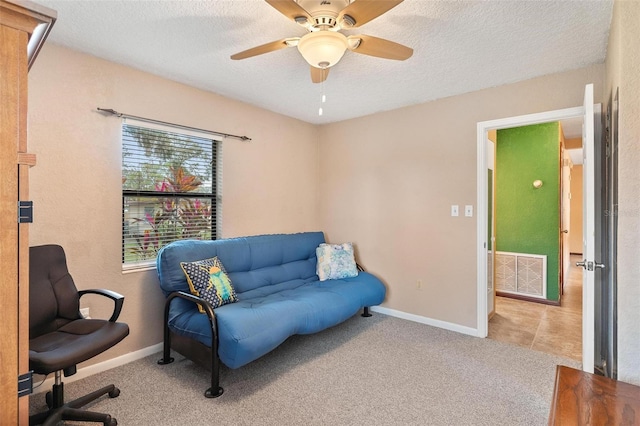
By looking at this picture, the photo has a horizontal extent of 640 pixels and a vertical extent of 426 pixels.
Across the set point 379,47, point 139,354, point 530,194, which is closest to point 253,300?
point 139,354

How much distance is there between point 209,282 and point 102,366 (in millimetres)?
1017

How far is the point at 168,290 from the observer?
259 cm

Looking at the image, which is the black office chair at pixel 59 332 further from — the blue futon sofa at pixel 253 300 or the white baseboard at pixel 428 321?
the white baseboard at pixel 428 321

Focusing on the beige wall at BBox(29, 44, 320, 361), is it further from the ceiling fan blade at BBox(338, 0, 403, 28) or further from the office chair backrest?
the ceiling fan blade at BBox(338, 0, 403, 28)

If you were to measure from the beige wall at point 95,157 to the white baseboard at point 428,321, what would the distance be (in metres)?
2.00

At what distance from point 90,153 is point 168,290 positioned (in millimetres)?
1195

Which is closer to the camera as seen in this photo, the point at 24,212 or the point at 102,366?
the point at 24,212

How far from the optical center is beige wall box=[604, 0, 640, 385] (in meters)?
1.37

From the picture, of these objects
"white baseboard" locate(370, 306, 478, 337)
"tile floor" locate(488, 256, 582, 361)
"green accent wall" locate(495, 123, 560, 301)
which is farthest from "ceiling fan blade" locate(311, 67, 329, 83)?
"green accent wall" locate(495, 123, 560, 301)

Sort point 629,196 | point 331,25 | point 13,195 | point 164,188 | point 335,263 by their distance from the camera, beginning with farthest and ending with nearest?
1. point 335,263
2. point 164,188
3. point 331,25
4. point 629,196
5. point 13,195

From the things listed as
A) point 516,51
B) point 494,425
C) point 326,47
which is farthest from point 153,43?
point 494,425

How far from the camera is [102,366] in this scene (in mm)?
2479

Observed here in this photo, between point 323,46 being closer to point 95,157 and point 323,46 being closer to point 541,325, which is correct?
point 95,157

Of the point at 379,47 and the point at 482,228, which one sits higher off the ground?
the point at 379,47
